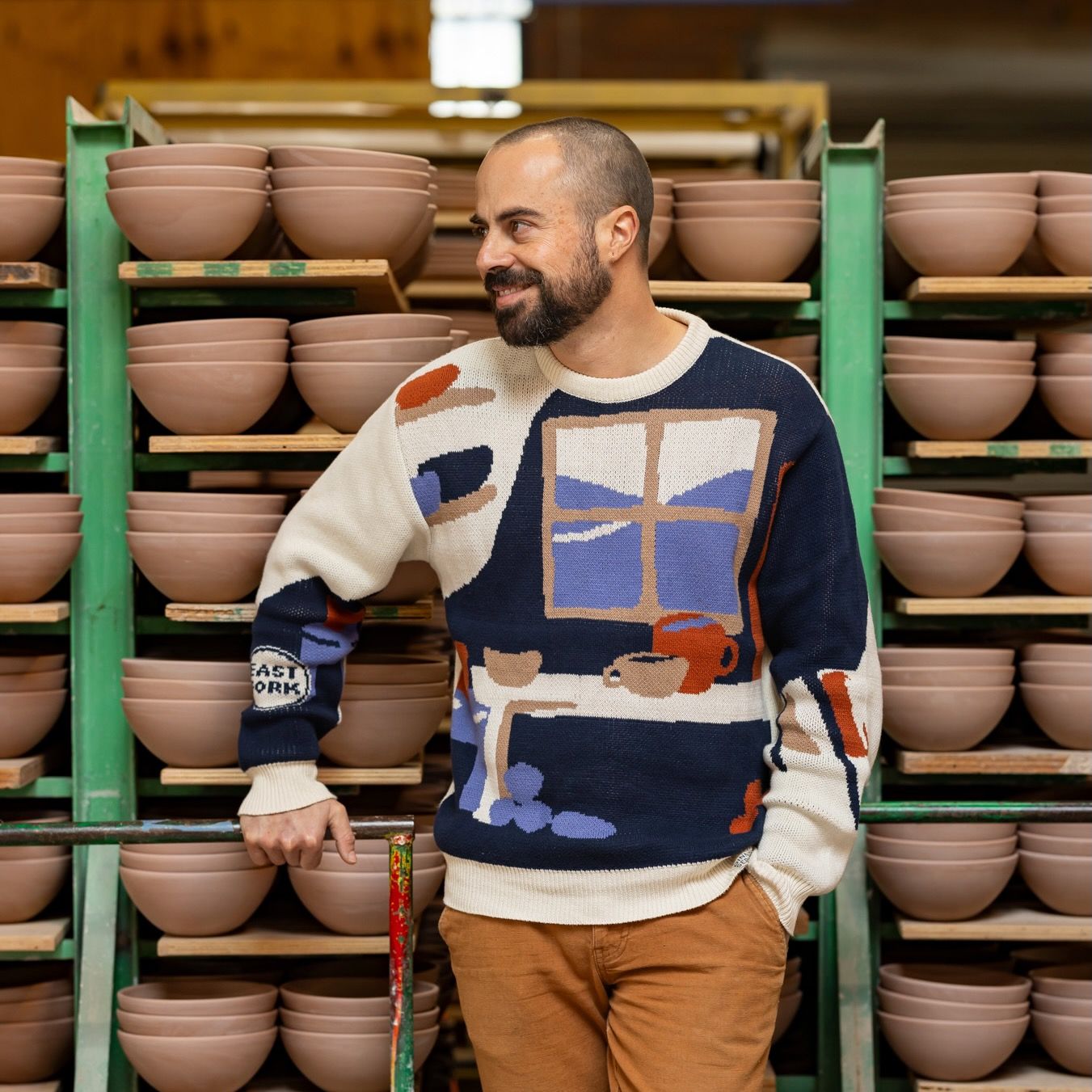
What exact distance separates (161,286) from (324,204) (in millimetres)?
342

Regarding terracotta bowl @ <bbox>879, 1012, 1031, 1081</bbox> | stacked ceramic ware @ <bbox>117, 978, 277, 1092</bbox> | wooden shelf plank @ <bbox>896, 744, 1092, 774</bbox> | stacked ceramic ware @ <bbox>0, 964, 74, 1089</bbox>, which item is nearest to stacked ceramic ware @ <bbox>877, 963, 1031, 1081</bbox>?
terracotta bowl @ <bbox>879, 1012, 1031, 1081</bbox>

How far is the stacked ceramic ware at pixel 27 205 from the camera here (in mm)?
2393

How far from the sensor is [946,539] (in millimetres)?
2430

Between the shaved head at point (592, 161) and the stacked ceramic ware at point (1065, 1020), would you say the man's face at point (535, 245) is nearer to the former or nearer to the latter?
the shaved head at point (592, 161)

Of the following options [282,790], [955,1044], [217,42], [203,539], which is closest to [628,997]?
[282,790]

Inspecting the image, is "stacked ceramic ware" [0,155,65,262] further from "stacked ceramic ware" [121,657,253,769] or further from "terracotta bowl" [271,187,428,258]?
"stacked ceramic ware" [121,657,253,769]

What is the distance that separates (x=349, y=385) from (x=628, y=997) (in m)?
1.05

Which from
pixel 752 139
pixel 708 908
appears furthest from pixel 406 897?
pixel 752 139

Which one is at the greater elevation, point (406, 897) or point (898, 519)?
point (898, 519)

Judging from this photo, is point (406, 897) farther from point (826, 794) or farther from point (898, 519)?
point (898, 519)

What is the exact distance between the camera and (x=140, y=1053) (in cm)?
229

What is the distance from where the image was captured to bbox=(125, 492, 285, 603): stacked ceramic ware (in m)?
2.32

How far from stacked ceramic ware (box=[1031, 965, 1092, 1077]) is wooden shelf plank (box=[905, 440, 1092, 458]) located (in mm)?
880

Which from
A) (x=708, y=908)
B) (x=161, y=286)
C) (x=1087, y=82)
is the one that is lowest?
(x=708, y=908)
